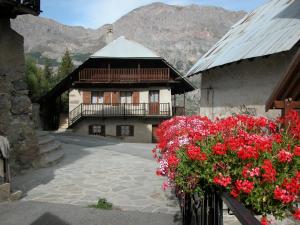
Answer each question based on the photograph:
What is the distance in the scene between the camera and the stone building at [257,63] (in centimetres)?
998

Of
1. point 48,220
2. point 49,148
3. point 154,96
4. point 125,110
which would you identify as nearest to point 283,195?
point 48,220

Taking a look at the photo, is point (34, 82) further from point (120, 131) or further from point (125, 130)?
point (125, 130)

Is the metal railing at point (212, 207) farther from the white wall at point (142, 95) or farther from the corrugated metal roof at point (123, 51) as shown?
the white wall at point (142, 95)

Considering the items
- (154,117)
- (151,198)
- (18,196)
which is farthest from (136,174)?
(154,117)

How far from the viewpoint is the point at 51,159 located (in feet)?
40.5

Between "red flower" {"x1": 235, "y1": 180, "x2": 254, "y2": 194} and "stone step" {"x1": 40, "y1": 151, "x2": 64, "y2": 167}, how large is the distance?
948 cm

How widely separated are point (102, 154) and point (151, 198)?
7830 millimetres

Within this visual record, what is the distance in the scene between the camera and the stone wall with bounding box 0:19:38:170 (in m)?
10.5

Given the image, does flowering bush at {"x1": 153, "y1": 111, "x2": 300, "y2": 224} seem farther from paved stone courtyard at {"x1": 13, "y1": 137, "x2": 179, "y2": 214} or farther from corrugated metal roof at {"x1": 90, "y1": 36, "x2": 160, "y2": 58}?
corrugated metal roof at {"x1": 90, "y1": 36, "x2": 160, "y2": 58}

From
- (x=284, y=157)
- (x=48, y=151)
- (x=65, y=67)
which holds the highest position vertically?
(x=65, y=67)

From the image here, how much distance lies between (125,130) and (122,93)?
11.5 feet

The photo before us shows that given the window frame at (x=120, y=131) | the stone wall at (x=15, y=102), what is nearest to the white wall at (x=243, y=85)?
the stone wall at (x=15, y=102)

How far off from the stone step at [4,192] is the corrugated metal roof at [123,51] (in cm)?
2493

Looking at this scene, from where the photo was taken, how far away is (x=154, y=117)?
32812 mm
